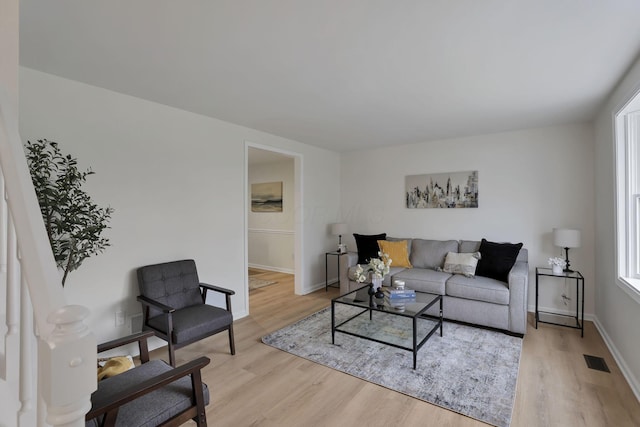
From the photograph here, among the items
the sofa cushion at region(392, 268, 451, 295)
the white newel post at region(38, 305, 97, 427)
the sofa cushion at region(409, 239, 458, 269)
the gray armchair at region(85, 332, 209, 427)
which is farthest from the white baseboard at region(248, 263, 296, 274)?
the white newel post at region(38, 305, 97, 427)

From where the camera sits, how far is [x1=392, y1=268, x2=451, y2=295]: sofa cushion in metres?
3.64

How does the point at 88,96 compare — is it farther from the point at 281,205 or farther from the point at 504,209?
the point at 504,209

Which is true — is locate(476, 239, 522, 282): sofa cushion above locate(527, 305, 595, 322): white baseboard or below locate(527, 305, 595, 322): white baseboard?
above

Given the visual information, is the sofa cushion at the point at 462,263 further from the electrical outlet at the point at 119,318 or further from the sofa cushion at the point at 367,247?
the electrical outlet at the point at 119,318

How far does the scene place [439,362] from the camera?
2.69 m


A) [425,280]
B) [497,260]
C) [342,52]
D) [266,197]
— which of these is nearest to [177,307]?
[342,52]

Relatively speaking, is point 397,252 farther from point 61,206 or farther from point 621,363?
point 61,206

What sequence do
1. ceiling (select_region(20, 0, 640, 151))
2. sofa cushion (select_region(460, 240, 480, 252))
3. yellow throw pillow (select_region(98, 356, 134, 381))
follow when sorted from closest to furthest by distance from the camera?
ceiling (select_region(20, 0, 640, 151)) < yellow throw pillow (select_region(98, 356, 134, 381)) < sofa cushion (select_region(460, 240, 480, 252))

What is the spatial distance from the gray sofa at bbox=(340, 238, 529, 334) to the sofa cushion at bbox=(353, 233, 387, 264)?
372mm

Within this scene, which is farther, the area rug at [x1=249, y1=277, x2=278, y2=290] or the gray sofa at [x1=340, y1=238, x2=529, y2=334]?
the area rug at [x1=249, y1=277, x2=278, y2=290]

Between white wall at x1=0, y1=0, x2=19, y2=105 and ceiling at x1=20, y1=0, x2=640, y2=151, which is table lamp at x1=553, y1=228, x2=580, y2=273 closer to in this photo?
ceiling at x1=20, y1=0, x2=640, y2=151

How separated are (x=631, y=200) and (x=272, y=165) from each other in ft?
18.0

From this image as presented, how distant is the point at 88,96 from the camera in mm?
2568

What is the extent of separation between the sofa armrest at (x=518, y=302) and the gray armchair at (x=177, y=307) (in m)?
2.85
